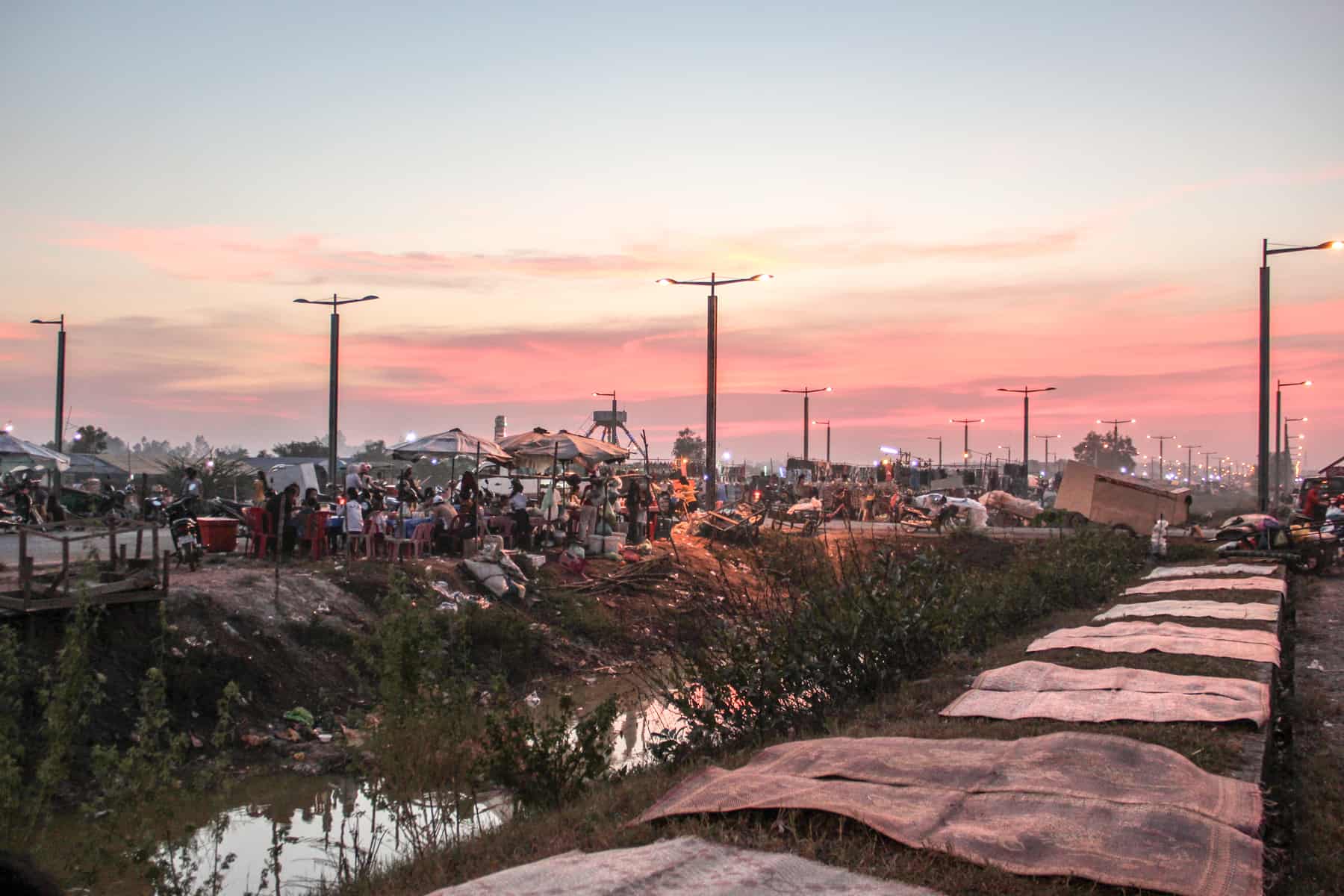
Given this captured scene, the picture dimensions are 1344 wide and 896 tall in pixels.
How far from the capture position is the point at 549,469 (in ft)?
100

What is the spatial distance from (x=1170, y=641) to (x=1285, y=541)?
502 inches

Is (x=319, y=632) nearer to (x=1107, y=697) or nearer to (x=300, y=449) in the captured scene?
(x=1107, y=697)

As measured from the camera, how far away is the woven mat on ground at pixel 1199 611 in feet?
40.2

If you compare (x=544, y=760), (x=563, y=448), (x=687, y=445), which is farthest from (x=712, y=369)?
(x=687, y=445)

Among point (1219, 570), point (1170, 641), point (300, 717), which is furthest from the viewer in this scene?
point (1219, 570)

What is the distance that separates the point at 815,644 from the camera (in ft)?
31.7

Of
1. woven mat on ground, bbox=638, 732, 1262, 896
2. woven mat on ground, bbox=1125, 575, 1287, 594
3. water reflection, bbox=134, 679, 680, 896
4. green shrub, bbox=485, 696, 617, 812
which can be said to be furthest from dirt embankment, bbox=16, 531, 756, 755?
woven mat on ground, bbox=1125, 575, 1287, 594

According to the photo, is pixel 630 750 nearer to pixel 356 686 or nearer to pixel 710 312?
pixel 356 686

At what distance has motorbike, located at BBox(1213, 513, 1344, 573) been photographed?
1997 cm

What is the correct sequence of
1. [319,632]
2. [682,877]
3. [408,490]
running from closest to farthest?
[682,877], [319,632], [408,490]

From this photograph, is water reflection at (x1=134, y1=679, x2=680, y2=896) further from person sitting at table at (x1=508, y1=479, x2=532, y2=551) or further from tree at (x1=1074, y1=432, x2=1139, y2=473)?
tree at (x1=1074, y1=432, x2=1139, y2=473)

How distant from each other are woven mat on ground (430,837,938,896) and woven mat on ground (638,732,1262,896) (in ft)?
1.46

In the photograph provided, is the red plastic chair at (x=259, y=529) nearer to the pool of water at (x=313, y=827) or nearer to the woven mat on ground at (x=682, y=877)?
the pool of water at (x=313, y=827)

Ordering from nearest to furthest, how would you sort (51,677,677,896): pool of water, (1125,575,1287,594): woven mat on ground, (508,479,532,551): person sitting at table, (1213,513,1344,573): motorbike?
1. (51,677,677,896): pool of water
2. (1125,575,1287,594): woven mat on ground
3. (1213,513,1344,573): motorbike
4. (508,479,532,551): person sitting at table
